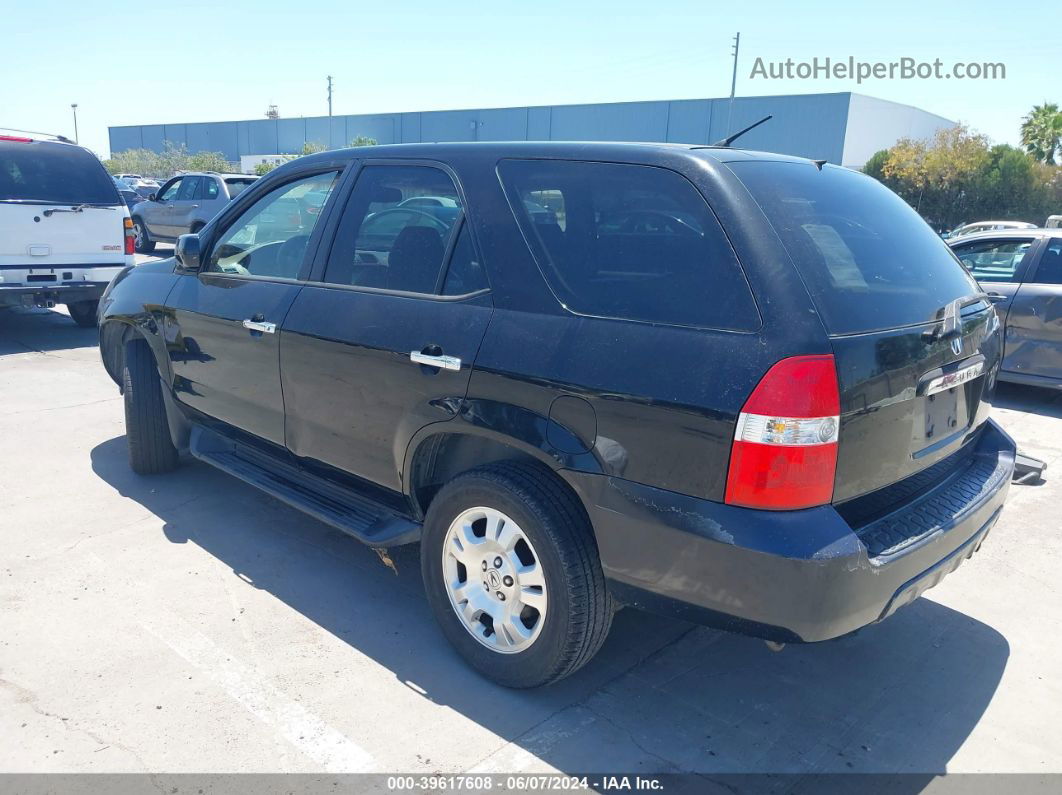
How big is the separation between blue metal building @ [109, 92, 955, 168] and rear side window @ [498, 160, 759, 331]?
4067 cm

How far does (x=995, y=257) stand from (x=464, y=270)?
22.0 feet

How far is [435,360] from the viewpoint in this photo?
9.88 feet

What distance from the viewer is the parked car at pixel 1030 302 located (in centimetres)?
714

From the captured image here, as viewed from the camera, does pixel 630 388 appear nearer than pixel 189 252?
Yes

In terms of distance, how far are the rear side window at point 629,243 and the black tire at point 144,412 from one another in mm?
2840

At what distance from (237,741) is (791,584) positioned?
1848mm

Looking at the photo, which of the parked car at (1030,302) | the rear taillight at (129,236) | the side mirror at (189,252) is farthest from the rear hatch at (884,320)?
the rear taillight at (129,236)

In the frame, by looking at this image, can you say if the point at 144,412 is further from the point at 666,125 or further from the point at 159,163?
the point at 159,163

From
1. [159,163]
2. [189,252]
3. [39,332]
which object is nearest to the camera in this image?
[189,252]

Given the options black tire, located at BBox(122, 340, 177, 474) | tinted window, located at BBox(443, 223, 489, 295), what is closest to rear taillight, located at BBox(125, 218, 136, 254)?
black tire, located at BBox(122, 340, 177, 474)

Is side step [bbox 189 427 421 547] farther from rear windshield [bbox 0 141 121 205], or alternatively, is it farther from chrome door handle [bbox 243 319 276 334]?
rear windshield [bbox 0 141 121 205]

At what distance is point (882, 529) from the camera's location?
8.43 ft

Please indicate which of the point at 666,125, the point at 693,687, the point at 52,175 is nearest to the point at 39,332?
the point at 52,175

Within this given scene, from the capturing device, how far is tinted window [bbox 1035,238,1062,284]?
7.27 meters
